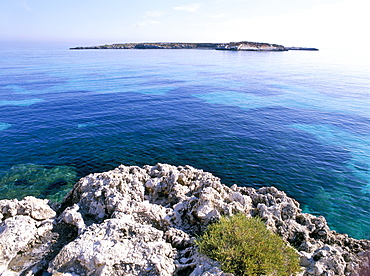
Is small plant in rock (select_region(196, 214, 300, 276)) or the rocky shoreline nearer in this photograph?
small plant in rock (select_region(196, 214, 300, 276))

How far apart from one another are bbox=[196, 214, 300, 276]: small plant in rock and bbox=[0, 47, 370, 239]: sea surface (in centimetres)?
982

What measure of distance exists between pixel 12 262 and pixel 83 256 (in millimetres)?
3386

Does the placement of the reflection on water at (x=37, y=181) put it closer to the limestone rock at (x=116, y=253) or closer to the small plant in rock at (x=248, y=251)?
the limestone rock at (x=116, y=253)

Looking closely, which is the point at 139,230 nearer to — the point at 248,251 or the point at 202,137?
the point at 248,251

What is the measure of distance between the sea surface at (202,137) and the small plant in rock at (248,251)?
9.82 m

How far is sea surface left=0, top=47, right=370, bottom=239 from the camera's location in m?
19.8

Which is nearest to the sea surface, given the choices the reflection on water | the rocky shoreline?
the reflection on water

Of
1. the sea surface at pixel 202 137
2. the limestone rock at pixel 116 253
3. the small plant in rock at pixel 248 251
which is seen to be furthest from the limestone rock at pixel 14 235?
the small plant in rock at pixel 248 251

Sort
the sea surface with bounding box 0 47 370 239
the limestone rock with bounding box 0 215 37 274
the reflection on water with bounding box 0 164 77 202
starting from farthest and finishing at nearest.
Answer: the sea surface with bounding box 0 47 370 239, the reflection on water with bounding box 0 164 77 202, the limestone rock with bounding box 0 215 37 274

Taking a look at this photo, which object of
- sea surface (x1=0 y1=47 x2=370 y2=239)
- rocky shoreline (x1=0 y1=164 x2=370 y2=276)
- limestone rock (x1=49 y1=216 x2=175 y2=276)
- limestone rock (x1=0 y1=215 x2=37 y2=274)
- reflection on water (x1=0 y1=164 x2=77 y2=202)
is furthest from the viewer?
sea surface (x1=0 y1=47 x2=370 y2=239)

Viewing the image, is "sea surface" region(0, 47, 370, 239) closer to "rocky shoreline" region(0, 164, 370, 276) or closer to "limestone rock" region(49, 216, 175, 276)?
"rocky shoreline" region(0, 164, 370, 276)

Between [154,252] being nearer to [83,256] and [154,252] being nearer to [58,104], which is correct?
[83,256]

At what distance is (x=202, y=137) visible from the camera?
1150 inches

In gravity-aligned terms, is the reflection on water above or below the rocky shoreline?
below
